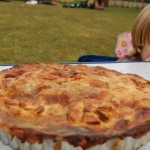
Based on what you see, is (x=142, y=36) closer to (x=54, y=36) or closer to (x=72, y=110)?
(x=72, y=110)

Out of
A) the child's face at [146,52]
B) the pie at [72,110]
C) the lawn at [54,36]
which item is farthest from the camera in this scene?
the lawn at [54,36]

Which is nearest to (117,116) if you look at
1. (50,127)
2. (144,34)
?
(50,127)

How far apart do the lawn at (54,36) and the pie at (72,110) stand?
3.46 metres

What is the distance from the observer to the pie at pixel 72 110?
2.96 feet

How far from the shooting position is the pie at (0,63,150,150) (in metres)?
0.90

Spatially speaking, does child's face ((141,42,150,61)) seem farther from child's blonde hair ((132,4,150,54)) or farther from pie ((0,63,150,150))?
pie ((0,63,150,150))

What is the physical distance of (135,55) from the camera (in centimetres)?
230

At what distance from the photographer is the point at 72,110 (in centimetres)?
100

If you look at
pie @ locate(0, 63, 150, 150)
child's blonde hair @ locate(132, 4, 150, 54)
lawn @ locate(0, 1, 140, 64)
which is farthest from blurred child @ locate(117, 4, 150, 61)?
lawn @ locate(0, 1, 140, 64)

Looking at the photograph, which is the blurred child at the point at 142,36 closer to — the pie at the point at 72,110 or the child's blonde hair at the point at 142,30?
the child's blonde hair at the point at 142,30

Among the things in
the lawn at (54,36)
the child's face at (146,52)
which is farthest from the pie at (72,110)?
the lawn at (54,36)

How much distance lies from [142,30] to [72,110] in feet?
4.27

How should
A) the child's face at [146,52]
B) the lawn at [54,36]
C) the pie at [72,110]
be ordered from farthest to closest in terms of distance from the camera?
the lawn at [54,36] → the child's face at [146,52] → the pie at [72,110]

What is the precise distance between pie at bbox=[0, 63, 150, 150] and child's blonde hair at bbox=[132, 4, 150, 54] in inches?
38.2
